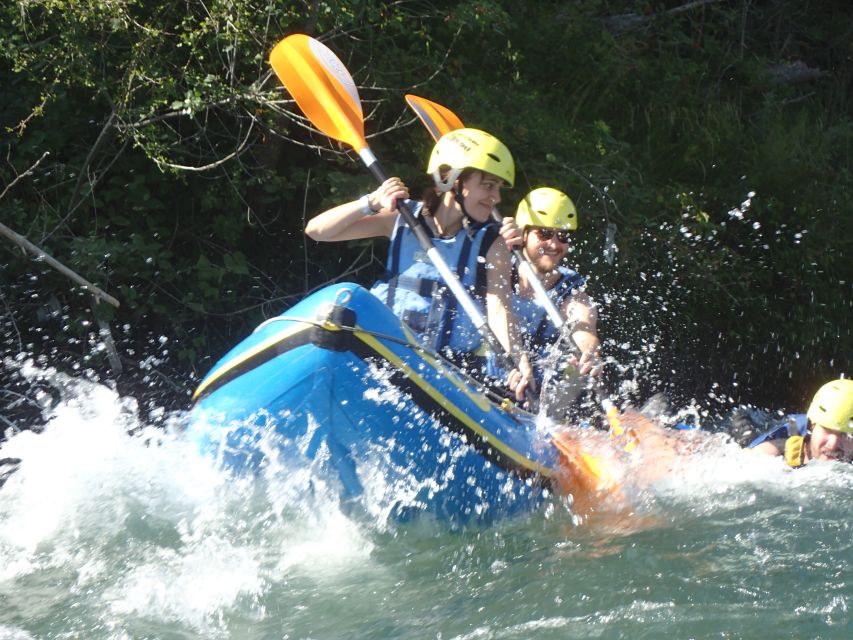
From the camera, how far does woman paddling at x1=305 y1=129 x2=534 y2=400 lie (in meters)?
4.45

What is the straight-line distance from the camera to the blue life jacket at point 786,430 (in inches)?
185

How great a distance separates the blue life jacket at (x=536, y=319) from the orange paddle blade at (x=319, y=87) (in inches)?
40.4

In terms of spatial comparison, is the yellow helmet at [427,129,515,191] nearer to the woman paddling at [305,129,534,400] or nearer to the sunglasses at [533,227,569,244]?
the woman paddling at [305,129,534,400]

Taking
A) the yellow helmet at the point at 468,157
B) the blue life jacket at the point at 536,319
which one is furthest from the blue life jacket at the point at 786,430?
the yellow helmet at the point at 468,157

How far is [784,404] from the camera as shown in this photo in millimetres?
7297

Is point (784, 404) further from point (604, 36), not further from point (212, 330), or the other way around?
point (212, 330)

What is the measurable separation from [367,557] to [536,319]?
1430mm

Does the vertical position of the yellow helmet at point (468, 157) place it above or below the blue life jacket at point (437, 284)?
above

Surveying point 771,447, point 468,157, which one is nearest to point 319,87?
point 468,157

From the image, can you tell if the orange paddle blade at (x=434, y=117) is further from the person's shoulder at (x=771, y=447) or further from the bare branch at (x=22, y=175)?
the person's shoulder at (x=771, y=447)

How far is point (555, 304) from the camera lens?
4750mm

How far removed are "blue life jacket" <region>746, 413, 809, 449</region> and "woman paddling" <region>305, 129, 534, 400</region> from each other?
118cm

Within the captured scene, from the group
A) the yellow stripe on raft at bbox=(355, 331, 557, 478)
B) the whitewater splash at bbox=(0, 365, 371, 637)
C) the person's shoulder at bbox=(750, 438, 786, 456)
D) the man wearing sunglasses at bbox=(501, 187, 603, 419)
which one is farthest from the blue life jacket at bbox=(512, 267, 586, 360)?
the whitewater splash at bbox=(0, 365, 371, 637)

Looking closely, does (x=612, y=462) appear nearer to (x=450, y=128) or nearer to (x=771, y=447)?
(x=771, y=447)
